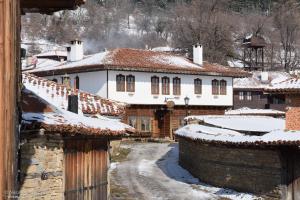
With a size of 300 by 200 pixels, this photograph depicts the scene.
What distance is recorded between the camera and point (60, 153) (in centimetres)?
1025

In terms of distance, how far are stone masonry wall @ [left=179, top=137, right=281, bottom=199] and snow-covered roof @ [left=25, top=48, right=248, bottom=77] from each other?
13.6 meters

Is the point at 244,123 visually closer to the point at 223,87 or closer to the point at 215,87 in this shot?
the point at 215,87

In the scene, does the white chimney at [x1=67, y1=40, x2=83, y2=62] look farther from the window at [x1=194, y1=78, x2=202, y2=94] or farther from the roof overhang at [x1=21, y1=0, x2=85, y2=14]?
the roof overhang at [x1=21, y1=0, x2=85, y2=14]

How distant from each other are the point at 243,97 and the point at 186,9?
37.3 meters

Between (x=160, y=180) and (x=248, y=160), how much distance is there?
13.1ft

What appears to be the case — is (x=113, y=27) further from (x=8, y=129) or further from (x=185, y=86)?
(x=8, y=129)

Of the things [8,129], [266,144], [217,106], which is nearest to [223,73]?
[217,106]

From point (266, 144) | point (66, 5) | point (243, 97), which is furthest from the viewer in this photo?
point (243, 97)

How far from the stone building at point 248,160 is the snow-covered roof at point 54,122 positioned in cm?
780

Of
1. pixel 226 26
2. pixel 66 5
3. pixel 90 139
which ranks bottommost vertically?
pixel 90 139

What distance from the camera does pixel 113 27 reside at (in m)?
111

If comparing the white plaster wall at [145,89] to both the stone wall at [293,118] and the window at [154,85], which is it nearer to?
the window at [154,85]

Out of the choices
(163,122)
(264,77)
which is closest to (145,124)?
(163,122)

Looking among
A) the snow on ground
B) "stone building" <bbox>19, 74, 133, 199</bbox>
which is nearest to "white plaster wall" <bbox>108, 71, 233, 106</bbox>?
the snow on ground
